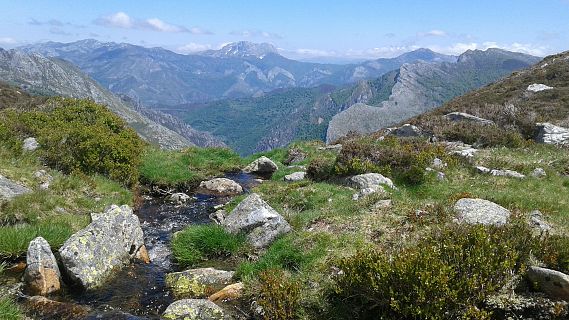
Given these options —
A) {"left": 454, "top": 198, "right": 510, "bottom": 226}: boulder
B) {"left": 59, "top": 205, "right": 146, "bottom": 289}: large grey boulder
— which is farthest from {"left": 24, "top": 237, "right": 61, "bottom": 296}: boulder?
{"left": 454, "top": 198, "right": 510, "bottom": 226}: boulder

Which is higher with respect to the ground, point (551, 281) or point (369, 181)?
point (551, 281)

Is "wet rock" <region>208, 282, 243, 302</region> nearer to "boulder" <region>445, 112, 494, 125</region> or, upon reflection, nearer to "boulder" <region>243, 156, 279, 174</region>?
"boulder" <region>243, 156, 279, 174</region>

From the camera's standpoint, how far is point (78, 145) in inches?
726

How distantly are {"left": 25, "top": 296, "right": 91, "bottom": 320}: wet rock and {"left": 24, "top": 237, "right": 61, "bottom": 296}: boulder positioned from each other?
40cm

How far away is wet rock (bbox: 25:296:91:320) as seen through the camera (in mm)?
8326

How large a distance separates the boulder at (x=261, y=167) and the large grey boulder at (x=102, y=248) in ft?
48.7

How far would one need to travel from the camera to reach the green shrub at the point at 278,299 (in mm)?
8414

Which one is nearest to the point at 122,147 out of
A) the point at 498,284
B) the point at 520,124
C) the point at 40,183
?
the point at 40,183

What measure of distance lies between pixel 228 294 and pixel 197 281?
1123mm

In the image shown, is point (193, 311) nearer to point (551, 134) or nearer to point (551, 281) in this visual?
point (551, 281)

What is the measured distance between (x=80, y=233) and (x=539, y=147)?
22317 millimetres

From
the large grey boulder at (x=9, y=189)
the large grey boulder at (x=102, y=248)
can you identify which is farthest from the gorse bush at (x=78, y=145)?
the large grey boulder at (x=102, y=248)

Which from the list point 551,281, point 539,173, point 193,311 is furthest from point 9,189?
point 539,173

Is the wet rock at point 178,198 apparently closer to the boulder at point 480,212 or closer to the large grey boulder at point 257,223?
the large grey boulder at point 257,223
